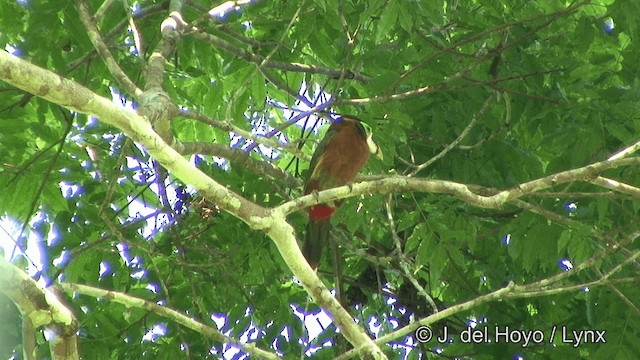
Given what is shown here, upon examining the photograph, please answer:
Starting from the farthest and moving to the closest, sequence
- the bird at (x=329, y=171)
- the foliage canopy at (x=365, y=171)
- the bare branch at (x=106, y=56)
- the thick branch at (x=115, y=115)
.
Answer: the bird at (x=329, y=171), the foliage canopy at (x=365, y=171), the bare branch at (x=106, y=56), the thick branch at (x=115, y=115)

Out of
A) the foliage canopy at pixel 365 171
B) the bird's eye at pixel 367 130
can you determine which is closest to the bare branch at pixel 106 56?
the foliage canopy at pixel 365 171

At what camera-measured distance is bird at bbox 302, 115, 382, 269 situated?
498 centimetres

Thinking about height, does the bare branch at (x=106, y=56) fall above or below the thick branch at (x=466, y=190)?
above

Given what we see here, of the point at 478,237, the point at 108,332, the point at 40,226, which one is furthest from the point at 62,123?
the point at 478,237

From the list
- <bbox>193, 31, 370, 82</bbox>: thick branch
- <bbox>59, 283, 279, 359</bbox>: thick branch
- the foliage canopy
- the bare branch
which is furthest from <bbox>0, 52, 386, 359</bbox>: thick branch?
<bbox>193, 31, 370, 82</bbox>: thick branch

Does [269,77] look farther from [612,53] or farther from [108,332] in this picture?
[612,53]

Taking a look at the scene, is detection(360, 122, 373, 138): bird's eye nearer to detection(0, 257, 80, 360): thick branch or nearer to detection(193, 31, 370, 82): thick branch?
detection(193, 31, 370, 82): thick branch

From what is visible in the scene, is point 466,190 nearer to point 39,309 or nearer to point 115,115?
point 115,115

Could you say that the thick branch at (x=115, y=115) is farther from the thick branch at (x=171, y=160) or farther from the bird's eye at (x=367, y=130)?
the bird's eye at (x=367, y=130)

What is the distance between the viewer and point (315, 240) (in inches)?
198

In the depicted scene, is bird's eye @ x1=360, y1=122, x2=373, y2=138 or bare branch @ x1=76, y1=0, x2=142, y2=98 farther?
bird's eye @ x1=360, y1=122, x2=373, y2=138

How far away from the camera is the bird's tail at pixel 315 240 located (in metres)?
5.01

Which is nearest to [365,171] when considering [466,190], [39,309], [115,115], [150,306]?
[466,190]

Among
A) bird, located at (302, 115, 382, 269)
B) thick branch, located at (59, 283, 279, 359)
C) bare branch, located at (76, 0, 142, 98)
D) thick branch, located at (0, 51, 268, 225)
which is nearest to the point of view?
thick branch, located at (0, 51, 268, 225)
